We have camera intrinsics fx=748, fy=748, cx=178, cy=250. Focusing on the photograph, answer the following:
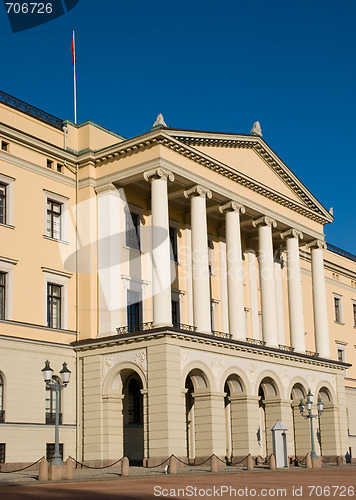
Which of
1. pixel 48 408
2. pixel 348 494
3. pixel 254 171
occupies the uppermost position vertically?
pixel 254 171

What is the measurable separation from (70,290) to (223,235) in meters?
13.3

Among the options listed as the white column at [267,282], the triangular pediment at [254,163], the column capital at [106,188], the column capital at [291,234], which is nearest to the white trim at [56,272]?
the column capital at [106,188]

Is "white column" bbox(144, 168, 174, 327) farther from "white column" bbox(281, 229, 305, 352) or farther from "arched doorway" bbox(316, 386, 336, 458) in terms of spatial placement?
"arched doorway" bbox(316, 386, 336, 458)

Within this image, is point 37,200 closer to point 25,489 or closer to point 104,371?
point 104,371

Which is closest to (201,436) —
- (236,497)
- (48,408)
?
(48,408)

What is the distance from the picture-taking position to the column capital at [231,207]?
4434cm

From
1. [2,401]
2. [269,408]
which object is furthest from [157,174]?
[269,408]

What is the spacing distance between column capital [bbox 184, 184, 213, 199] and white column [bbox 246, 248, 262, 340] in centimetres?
1022

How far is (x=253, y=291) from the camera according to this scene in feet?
166

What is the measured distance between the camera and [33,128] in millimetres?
39812

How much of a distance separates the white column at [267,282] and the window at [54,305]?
1313cm

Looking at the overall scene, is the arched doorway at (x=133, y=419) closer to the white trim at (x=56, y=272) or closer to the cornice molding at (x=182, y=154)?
the white trim at (x=56, y=272)

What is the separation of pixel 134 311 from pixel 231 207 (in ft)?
28.2

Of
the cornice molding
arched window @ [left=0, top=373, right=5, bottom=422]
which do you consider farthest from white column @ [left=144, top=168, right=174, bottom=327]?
arched window @ [left=0, top=373, right=5, bottom=422]
